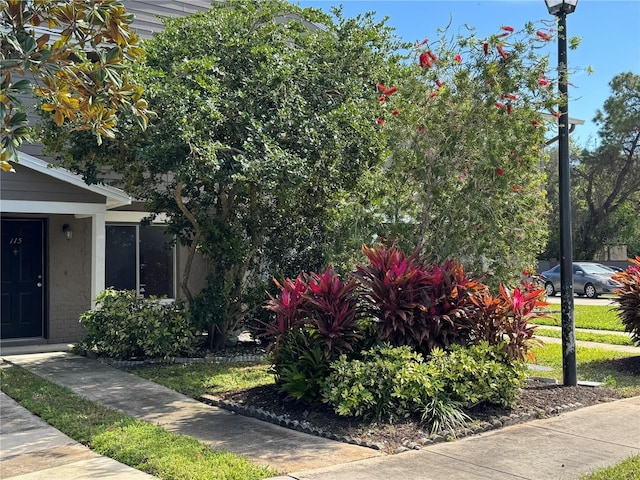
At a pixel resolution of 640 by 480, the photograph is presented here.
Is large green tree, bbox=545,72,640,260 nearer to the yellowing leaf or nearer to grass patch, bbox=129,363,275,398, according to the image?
grass patch, bbox=129,363,275,398

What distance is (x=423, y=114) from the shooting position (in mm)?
8727

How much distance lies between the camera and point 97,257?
466 inches

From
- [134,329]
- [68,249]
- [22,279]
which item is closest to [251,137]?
[134,329]

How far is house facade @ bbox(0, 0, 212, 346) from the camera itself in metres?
11.4

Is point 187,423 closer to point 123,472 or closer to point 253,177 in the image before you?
point 123,472

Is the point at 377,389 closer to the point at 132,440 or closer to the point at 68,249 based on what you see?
the point at 132,440

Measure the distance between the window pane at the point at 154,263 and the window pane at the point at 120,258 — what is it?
0.21 metres

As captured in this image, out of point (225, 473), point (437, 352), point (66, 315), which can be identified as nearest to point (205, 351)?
point (66, 315)

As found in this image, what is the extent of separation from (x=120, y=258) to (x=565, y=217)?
9.41 metres

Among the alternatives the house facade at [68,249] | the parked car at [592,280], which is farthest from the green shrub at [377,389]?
the parked car at [592,280]

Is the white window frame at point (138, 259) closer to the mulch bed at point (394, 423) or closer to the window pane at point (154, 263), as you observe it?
the window pane at point (154, 263)

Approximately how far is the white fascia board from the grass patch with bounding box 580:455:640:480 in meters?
9.60

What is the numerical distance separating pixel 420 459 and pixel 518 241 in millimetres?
4366

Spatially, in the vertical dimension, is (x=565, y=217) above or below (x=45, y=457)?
above
